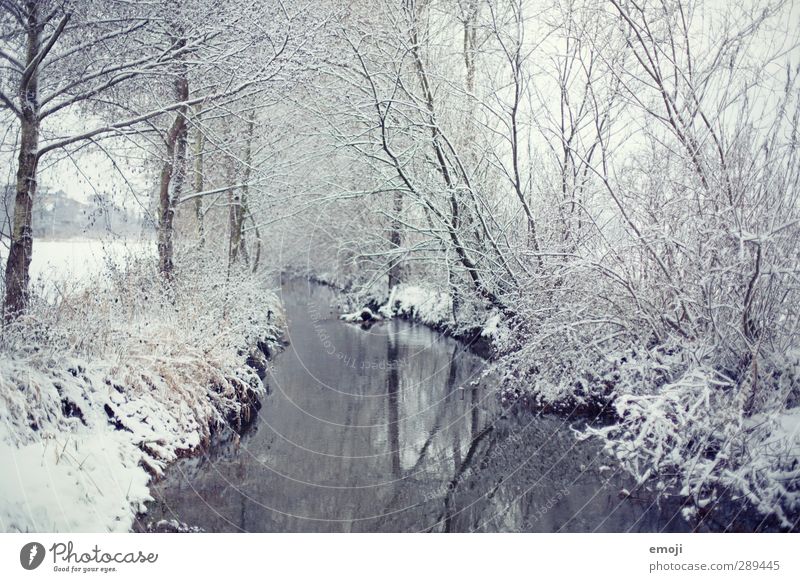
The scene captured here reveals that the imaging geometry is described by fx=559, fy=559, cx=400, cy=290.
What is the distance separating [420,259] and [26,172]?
4.32 meters

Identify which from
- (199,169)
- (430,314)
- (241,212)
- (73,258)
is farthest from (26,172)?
(430,314)

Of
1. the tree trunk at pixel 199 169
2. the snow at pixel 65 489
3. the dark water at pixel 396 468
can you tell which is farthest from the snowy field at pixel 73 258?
the dark water at pixel 396 468

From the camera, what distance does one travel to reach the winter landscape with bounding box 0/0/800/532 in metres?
3.72

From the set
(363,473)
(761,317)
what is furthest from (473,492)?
(761,317)

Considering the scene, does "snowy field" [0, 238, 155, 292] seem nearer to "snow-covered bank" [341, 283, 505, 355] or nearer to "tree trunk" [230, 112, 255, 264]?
"tree trunk" [230, 112, 255, 264]

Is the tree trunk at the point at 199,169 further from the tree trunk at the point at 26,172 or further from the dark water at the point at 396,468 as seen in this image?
the dark water at the point at 396,468

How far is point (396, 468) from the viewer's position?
4477mm

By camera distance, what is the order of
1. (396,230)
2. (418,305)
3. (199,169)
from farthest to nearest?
(418,305) → (396,230) → (199,169)

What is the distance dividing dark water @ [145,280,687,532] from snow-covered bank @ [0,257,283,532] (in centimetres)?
29

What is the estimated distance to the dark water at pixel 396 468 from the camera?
12.3ft

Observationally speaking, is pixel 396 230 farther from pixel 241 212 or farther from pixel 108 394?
pixel 108 394

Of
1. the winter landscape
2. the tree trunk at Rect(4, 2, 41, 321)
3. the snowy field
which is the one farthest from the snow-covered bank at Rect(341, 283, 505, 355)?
the tree trunk at Rect(4, 2, 41, 321)

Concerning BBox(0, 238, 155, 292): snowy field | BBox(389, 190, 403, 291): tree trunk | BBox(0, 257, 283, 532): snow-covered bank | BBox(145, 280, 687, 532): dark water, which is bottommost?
BBox(145, 280, 687, 532): dark water

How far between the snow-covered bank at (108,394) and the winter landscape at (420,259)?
20 millimetres
